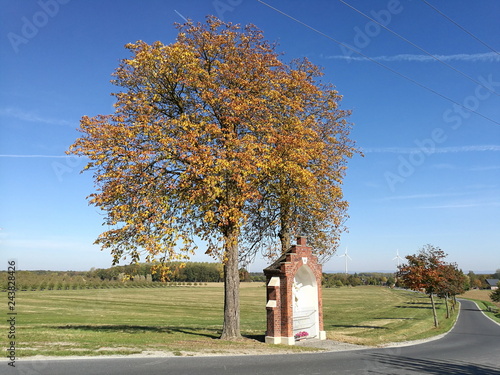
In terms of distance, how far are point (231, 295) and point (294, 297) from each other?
331 centimetres

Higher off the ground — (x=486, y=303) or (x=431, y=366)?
(x=431, y=366)

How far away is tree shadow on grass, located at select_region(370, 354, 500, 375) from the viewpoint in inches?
507

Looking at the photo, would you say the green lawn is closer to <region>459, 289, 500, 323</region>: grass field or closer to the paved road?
the paved road

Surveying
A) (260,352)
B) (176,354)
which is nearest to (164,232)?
(176,354)

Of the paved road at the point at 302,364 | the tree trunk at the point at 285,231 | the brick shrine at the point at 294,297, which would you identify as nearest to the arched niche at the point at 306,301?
the brick shrine at the point at 294,297

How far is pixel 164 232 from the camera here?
1595cm

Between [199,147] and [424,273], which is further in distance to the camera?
[424,273]

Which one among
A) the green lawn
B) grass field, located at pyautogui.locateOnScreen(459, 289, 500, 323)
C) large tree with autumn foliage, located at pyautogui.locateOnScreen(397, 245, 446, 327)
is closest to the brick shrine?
the green lawn

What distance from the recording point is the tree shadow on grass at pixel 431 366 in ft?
42.3

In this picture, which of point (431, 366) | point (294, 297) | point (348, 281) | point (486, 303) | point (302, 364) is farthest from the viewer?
point (348, 281)

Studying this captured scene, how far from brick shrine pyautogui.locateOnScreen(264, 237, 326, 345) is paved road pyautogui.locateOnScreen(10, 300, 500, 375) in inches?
111

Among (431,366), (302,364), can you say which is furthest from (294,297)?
(431,366)

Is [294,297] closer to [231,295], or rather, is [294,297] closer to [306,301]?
[306,301]

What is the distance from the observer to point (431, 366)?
13727 mm
